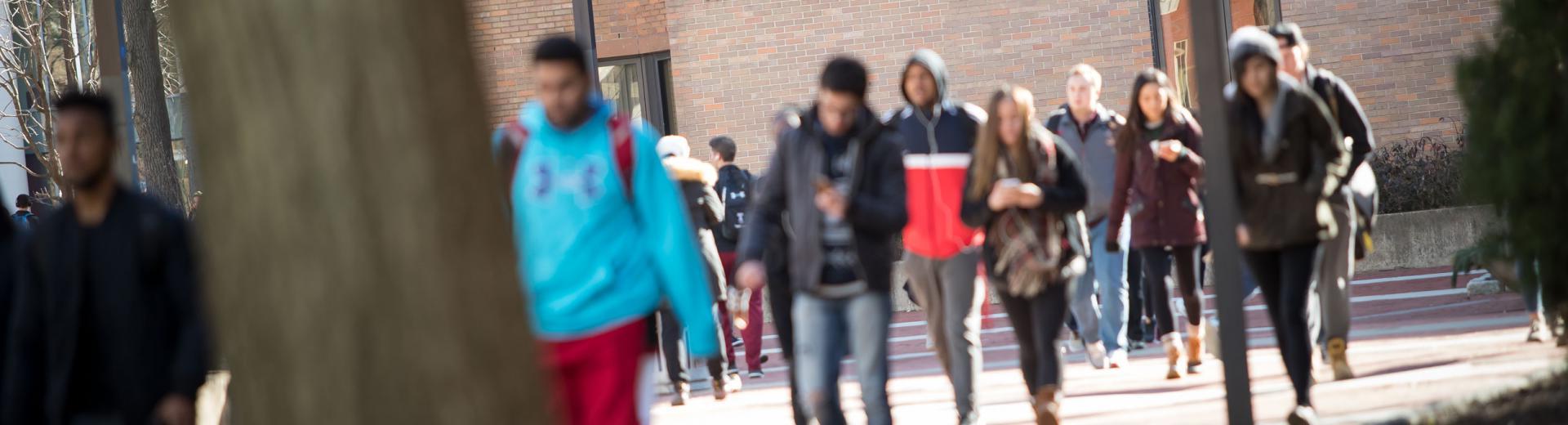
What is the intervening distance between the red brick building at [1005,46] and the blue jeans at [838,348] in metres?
14.6

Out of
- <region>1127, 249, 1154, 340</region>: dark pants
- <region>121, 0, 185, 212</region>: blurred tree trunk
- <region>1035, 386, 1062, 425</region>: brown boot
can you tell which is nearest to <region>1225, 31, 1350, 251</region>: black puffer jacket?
<region>1035, 386, 1062, 425</region>: brown boot

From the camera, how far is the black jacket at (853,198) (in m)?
6.55

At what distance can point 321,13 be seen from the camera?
9.75ft

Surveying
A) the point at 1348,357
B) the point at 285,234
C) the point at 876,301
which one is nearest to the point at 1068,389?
the point at 1348,357

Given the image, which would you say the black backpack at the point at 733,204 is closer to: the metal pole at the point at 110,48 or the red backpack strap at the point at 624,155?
the metal pole at the point at 110,48

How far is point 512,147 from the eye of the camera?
5.16 metres

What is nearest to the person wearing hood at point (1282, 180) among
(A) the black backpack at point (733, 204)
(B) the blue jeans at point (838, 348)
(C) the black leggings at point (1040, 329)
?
(C) the black leggings at point (1040, 329)

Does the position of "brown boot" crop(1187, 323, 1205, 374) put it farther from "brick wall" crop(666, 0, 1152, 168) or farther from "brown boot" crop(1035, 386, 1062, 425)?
"brick wall" crop(666, 0, 1152, 168)

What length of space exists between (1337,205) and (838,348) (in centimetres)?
302

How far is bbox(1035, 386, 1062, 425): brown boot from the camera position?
23.6 ft

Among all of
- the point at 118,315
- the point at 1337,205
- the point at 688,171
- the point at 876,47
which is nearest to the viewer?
the point at 118,315

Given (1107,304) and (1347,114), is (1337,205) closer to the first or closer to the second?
(1347,114)

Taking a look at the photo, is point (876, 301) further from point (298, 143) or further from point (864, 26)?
point (864, 26)

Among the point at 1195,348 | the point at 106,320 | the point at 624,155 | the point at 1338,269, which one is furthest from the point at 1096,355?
the point at 106,320
